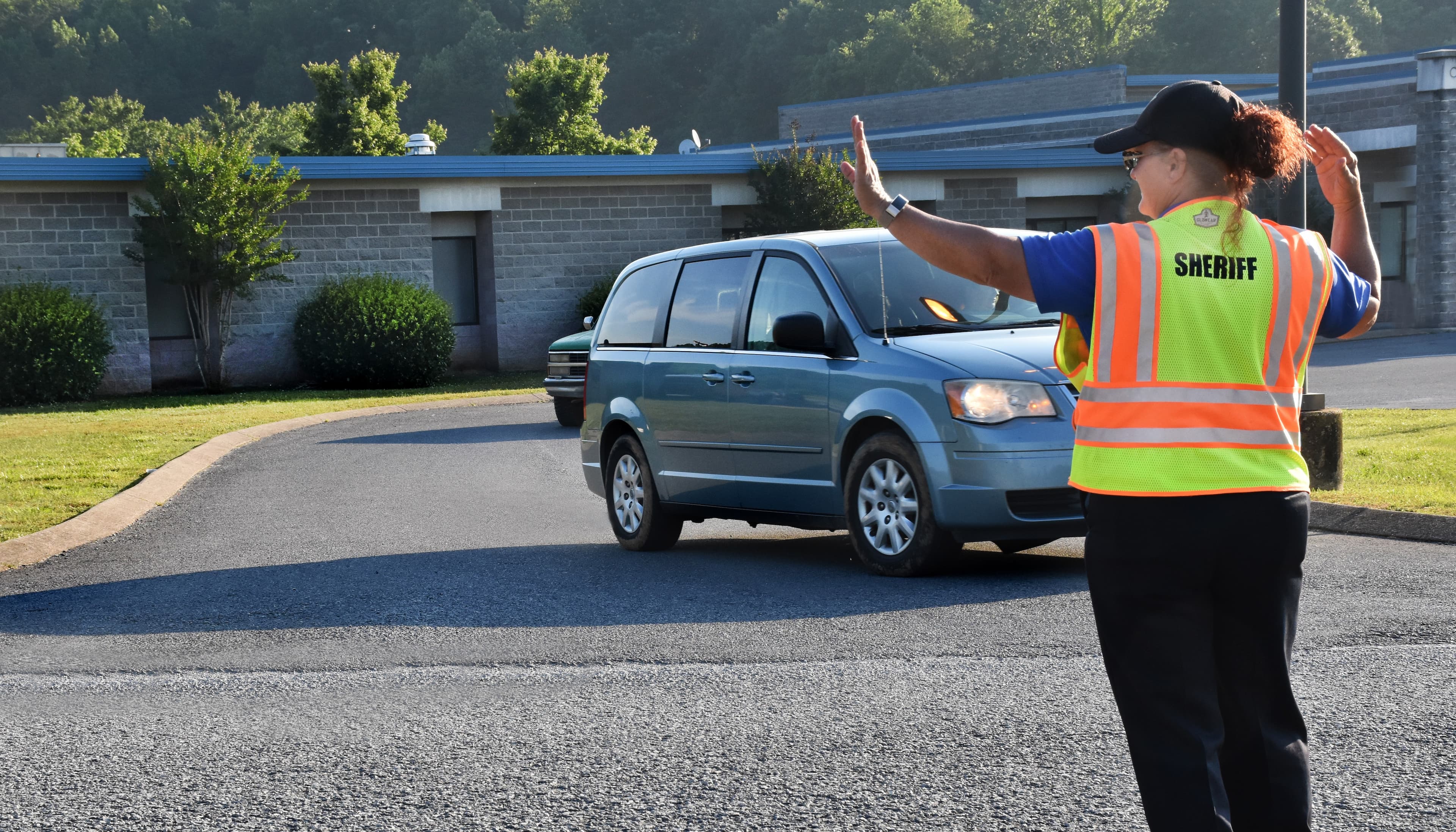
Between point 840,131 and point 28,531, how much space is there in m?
45.9

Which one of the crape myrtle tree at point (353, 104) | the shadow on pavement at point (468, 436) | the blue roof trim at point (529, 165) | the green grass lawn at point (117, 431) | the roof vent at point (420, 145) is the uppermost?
the crape myrtle tree at point (353, 104)

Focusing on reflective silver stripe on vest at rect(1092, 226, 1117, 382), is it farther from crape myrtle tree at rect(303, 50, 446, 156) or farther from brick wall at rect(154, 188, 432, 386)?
crape myrtle tree at rect(303, 50, 446, 156)

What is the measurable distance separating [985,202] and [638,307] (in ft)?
Result: 78.9

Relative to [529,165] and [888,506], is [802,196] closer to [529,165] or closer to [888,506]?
[529,165]

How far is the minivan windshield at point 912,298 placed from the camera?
9.15 meters

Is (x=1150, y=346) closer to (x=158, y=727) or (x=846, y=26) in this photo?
(x=158, y=727)

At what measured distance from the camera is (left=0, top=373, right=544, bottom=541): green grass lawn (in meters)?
13.4

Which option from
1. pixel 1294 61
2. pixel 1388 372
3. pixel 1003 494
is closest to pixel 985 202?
pixel 1388 372

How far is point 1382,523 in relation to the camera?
32.3 ft

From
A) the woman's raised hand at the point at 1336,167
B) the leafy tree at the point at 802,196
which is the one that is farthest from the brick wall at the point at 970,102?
the woman's raised hand at the point at 1336,167

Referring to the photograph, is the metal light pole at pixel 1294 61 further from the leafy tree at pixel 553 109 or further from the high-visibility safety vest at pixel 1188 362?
the leafy tree at pixel 553 109

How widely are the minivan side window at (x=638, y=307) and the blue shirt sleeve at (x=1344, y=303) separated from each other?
288 inches

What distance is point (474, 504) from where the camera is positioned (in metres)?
13.2

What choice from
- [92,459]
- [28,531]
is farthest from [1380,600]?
[92,459]
